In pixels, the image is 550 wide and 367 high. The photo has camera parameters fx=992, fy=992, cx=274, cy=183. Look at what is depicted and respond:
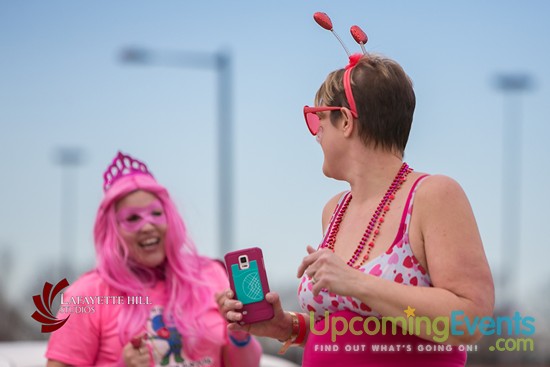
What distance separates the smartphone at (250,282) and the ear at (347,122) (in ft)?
2.09

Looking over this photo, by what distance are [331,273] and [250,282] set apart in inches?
25.3

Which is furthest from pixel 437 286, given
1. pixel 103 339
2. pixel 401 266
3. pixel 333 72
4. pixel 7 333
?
pixel 7 333

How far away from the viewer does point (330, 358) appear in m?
2.95

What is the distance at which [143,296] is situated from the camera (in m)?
4.96

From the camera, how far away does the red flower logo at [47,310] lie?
493cm

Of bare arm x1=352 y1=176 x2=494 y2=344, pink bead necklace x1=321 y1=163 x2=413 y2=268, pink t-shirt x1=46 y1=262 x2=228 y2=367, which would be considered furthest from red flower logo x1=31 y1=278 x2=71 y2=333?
bare arm x1=352 y1=176 x2=494 y2=344

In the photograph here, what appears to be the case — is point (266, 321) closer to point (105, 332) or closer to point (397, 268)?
point (397, 268)

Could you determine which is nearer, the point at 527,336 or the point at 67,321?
the point at 527,336

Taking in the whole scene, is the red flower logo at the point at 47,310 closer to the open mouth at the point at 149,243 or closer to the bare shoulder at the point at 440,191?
the open mouth at the point at 149,243

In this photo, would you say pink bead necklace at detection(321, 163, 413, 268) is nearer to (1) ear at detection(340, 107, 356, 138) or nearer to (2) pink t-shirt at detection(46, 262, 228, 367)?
(1) ear at detection(340, 107, 356, 138)

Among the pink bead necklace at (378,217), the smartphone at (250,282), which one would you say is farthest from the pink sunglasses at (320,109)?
the smartphone at (250,282)

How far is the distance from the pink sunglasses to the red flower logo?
7.27ft

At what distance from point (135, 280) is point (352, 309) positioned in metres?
2.33

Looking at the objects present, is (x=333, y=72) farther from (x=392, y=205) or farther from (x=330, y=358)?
(x=330, y=358)
